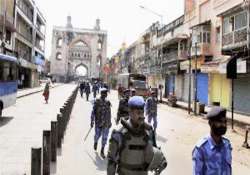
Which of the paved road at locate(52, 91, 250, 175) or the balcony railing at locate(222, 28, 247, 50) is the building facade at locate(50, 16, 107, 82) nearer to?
the balcony railing at locate(222, 28, 247, 50)

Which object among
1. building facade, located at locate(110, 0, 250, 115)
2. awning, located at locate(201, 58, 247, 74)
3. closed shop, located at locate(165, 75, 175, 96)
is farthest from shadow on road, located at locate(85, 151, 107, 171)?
closed shop, located at locate(165, 75, 175, 96)

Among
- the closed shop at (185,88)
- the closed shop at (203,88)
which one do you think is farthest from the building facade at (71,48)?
the closed shop at (203,88)

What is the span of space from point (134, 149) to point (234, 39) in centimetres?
2515

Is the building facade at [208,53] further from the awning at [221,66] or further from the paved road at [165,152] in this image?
the paved road at [165,152]

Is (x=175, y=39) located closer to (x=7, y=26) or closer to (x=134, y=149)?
(x=7, y=26)

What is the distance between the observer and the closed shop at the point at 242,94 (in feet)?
93.4

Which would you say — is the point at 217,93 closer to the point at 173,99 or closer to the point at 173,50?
the point at 173,99

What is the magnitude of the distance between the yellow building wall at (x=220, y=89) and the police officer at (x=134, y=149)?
28609mm

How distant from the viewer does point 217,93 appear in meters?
34.4

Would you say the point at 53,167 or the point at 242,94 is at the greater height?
the point at 242,94

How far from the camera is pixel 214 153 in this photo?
3.83 m

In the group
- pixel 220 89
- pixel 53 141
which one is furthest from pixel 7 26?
pixel 53 141

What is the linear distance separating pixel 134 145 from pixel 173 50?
46207 mm

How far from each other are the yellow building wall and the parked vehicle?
54.1 feet
